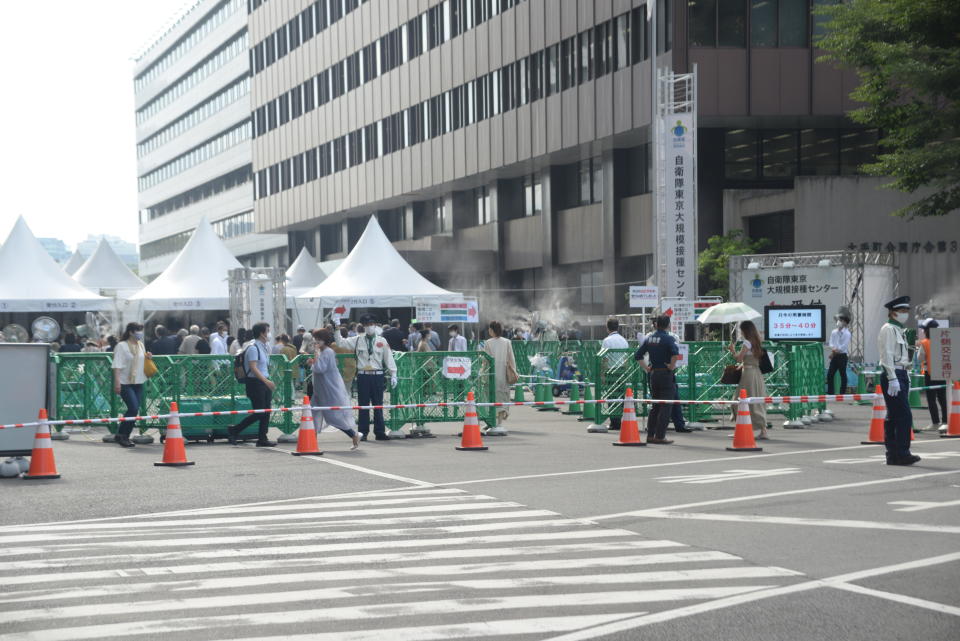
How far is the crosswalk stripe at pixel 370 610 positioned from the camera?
7012 mm

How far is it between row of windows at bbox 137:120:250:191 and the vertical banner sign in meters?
61.6

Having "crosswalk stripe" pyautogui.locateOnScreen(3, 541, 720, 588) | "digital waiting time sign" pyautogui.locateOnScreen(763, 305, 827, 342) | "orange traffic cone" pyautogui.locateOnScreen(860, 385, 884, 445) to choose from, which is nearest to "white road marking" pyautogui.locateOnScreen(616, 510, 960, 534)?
"crosswalk stripe" pyautogui.locateOnScreen(3, 541, 720, 588)

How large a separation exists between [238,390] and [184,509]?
8513mm

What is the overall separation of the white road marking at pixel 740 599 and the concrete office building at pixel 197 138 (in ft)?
247

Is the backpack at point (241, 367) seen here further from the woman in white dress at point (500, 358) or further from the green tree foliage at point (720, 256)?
the green tree foliage at point (720, 256)

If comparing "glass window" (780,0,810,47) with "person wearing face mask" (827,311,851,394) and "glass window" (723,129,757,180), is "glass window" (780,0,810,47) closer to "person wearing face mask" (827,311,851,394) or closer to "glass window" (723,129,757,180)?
"glass window" (723,129,757,180)

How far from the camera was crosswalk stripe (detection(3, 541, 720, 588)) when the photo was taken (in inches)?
341

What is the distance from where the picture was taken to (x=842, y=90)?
4028cm

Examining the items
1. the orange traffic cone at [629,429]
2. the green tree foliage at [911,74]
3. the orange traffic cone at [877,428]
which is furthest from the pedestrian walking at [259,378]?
the green tree foliage at [911,74]

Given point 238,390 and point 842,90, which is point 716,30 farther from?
point 238,390

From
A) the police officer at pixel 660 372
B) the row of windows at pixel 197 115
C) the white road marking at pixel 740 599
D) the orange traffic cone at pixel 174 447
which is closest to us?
the white road marking at pixel 740 599

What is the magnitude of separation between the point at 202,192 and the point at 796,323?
77943 millimetres

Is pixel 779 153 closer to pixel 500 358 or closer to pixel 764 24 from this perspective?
pixel 764 24

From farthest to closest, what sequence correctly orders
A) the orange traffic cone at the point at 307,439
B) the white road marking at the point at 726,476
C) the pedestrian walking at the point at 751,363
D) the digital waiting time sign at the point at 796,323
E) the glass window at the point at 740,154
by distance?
the glass window at the point at 740,154, the digital waiting time sign at the point at 796,323, the pedestrian walking at the point at 751,363, the orange traffic cone at the point at 307,439, the white road marking at the point at 726,476
